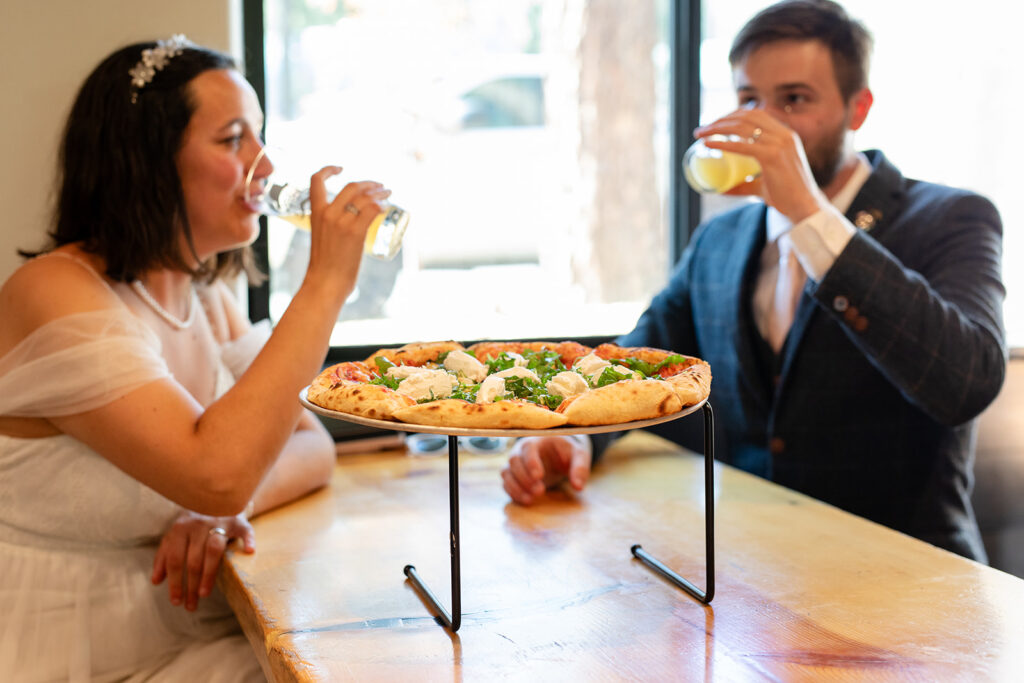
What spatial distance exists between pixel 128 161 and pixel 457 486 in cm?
98

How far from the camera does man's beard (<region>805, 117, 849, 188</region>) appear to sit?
1.96 meters

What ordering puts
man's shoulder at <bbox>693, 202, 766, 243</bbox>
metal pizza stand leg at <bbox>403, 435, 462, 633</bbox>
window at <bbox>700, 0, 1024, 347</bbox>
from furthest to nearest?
window at <bbox>700, 0, 1024, 347</bbox> < man's shoulder at <bbox>693, 202, 766, 243</bbox> < metal pizza stand leg at <bbox>403, 435, 462, 633</bbox>

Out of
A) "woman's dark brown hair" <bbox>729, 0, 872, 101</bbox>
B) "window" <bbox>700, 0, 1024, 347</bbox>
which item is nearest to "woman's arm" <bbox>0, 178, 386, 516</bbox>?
"woman's dark brown hair" <bbox>729, 0, 872, 101</bbox>

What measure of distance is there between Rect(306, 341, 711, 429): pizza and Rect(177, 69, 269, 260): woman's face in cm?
54

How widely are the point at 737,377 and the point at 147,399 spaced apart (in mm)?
1319

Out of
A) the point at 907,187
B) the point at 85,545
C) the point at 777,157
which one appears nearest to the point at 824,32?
the point at 907,187

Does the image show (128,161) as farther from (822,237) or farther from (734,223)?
(734,223)

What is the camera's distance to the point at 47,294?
1406 millimetres

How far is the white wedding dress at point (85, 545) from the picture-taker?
4.46ft

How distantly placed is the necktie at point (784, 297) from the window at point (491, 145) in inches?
30.5

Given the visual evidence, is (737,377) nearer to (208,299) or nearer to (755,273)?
(755,273)

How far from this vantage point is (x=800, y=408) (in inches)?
75.7

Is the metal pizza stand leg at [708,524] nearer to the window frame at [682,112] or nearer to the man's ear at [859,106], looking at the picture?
the man's ear at [859,106]

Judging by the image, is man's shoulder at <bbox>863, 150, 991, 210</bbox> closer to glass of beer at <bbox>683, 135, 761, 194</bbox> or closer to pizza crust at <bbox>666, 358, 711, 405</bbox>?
glass of beer at <bbox>683, 135, 761, 194</bbox>
